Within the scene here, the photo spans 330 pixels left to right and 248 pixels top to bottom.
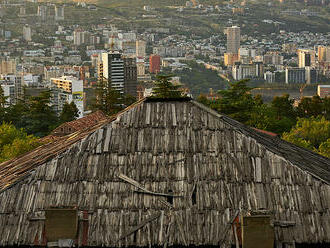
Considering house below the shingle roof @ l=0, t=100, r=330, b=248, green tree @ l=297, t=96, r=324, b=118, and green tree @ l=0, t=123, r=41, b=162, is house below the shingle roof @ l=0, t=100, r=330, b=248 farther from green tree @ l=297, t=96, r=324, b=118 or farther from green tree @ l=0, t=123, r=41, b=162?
green tree @ l=297, t=96, r=324, b=118

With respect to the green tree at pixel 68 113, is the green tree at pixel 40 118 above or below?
above

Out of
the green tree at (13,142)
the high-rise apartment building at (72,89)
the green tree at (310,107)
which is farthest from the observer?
the high-rise apartment building at (72,89)

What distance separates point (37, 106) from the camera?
66.0 m

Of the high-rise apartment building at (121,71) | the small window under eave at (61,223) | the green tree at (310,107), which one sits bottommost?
the high-rise apartment building at (121,71)

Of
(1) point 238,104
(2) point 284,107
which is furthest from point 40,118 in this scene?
(2) point 284,107

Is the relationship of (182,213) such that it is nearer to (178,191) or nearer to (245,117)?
(178,191)

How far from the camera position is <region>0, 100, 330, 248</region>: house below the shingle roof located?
11320 mm

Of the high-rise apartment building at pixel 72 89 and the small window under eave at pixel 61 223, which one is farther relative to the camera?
the high-rise apartment building at pixel 72 89

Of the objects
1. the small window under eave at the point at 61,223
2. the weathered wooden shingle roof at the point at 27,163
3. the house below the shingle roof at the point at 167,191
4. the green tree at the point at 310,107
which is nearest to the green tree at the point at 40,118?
the green tree at the point at 310,107

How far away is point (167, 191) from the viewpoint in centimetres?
1177

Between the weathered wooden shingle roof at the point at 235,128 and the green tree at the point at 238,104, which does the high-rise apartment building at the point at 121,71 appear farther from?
the weathered wooden shingle roof at the point at 235,128

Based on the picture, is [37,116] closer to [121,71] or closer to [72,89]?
[72,89]

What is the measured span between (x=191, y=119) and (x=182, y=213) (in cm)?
186

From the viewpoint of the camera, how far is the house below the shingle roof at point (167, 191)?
37.1ft
